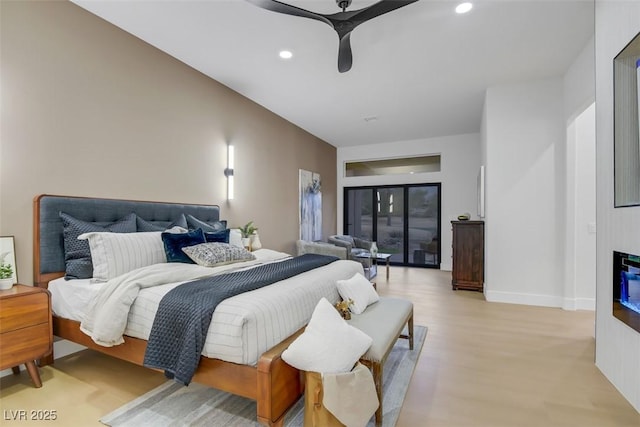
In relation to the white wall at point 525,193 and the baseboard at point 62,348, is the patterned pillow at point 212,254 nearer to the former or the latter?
the baseboard at point 62,348

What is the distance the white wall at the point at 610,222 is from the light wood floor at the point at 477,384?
0.65ft

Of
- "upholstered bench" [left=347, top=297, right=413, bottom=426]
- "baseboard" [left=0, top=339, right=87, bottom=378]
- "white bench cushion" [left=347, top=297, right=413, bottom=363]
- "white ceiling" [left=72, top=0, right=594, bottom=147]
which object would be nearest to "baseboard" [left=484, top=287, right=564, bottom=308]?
"upholstered bench" [left=347, top=297, right=413, bottom=426]

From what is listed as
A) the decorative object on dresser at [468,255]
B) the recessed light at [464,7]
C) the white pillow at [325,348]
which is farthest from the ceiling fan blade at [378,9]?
the decorative object on dresser at [468,255]

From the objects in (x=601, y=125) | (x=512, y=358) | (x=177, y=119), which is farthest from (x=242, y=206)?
(x=601, y=125)

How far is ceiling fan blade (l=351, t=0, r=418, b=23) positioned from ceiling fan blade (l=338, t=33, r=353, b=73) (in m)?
0.20

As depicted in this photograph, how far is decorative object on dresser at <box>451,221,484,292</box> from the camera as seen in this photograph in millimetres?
4832

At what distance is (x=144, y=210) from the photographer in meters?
3.07

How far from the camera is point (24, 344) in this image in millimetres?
1990

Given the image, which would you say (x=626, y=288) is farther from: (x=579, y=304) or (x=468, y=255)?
(x=468, y=255)

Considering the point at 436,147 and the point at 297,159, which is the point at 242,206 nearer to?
the point at 297,159

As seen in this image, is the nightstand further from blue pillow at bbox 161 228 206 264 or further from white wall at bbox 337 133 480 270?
white wall at bbox 337 133 480 270

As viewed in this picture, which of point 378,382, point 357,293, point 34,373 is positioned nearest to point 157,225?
point 34,373

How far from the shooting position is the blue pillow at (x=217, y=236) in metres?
3.09

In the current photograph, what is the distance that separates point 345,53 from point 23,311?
2.92 m
